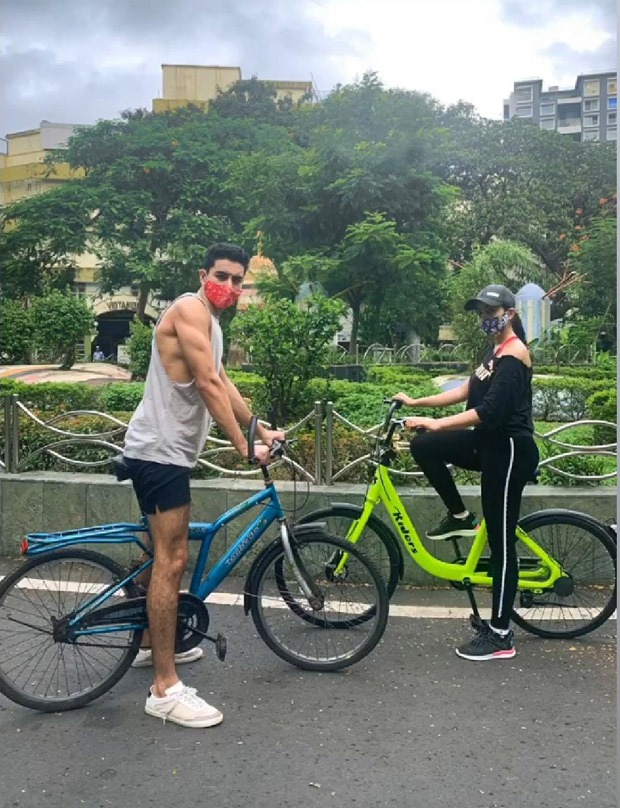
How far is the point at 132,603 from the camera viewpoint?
2.97 meters

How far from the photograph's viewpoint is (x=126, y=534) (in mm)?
3027

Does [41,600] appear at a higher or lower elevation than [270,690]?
higher

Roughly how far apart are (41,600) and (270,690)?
973 mm

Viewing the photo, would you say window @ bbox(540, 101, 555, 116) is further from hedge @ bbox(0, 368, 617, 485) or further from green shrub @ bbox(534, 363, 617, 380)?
green shrub @ bbox(534, 363, 617, 380)

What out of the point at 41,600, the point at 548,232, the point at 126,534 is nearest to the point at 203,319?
the point at 126,534

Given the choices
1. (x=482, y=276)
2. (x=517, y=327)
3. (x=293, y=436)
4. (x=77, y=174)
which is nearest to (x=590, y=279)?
(x=482, y=276)

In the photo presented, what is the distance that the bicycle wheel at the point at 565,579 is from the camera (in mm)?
3656

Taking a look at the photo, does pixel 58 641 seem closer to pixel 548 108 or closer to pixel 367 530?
pixel 367 530

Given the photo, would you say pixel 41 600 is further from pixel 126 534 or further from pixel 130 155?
pixel 130 155

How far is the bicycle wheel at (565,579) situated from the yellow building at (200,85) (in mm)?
4744

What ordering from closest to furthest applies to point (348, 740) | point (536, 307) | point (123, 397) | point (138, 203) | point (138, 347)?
point (348, 740) < point (138, 347) < point (123, 397) < point (138, 203) < point (536, 307)

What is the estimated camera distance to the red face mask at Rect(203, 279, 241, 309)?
10.0ft

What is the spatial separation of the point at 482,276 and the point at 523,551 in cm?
703

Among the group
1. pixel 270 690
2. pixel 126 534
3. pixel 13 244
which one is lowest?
pixel 270 690
